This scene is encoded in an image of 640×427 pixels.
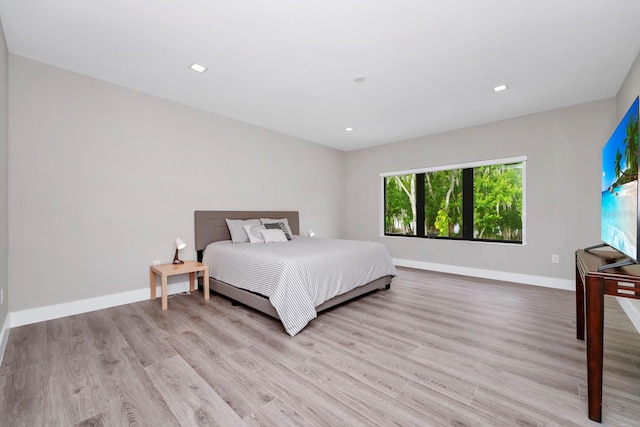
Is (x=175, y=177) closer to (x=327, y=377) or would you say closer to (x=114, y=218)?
(x=114, y=218)

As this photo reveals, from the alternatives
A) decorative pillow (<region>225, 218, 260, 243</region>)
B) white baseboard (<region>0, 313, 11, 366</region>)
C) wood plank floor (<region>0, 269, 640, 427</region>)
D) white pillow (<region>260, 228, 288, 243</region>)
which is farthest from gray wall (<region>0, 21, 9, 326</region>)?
white pillow (<region>260, 228, 288, 243</region>)

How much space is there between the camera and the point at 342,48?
8.14 ft

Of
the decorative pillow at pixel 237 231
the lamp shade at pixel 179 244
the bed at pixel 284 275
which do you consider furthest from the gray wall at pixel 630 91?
the lamp shade at pixel 179 244

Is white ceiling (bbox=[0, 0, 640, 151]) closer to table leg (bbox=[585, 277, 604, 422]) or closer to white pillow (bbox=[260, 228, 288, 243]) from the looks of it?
white pillow (bbox=[260, 228, 288, 243])

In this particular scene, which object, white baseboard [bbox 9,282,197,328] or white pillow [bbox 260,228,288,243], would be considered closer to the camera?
white baseboard [bbox 9,282,197,328]

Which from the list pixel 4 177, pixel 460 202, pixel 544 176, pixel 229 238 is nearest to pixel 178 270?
pixel 229 238

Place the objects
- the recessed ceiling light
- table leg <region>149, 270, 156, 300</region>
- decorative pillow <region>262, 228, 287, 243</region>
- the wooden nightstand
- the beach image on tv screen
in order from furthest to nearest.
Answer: decorative pillow <region>262, 228, 287, 243</region> → table leg <region>149, 270, 156, 300</region> → the wooden nightstand → the recessed ceiling light → the beach image on tv screen

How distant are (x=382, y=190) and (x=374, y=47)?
12.1ft

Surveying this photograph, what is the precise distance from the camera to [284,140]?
204 inches

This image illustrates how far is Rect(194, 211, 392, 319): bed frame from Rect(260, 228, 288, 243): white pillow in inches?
23.4

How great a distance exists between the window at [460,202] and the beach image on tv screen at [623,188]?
2.22 meters

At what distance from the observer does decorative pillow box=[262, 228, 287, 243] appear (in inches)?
158

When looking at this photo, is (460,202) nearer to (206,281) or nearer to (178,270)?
(206,281)

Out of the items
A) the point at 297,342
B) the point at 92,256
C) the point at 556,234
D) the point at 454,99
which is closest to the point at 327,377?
the point at 297,342
